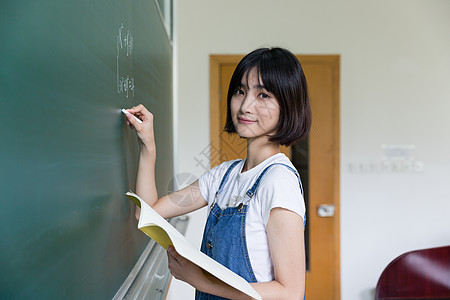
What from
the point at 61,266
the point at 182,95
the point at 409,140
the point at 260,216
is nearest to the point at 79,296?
the point at 61,266

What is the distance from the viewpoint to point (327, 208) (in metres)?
2.67

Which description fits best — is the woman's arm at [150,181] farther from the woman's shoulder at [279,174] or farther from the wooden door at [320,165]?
the wooden door at [320,165]

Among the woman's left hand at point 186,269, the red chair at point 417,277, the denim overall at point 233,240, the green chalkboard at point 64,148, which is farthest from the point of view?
the red chair at point 417,277

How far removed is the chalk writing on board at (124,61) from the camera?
2.52 ft

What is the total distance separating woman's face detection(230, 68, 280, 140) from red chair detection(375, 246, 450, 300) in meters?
1.86

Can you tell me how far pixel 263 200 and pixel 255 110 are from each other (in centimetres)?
21

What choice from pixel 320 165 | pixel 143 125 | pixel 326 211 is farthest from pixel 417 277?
pixel 143 125

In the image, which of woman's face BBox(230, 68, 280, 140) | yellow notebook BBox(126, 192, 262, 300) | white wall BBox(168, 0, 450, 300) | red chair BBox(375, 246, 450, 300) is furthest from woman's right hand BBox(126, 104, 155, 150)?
red chair BBox(375, 246, 450, 300)

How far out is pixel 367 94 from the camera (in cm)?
264

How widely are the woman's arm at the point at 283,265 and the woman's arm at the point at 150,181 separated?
9.7 inches

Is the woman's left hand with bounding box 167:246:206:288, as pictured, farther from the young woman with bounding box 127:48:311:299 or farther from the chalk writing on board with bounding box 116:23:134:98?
the chalk writing on board with bounding box 116:23:134:98

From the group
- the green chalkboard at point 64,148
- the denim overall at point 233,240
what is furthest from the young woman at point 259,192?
the green chalkboard at point 64,148

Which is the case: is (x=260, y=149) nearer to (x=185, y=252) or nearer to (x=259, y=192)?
(x=259, y=192)

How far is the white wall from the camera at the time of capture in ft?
8.57
